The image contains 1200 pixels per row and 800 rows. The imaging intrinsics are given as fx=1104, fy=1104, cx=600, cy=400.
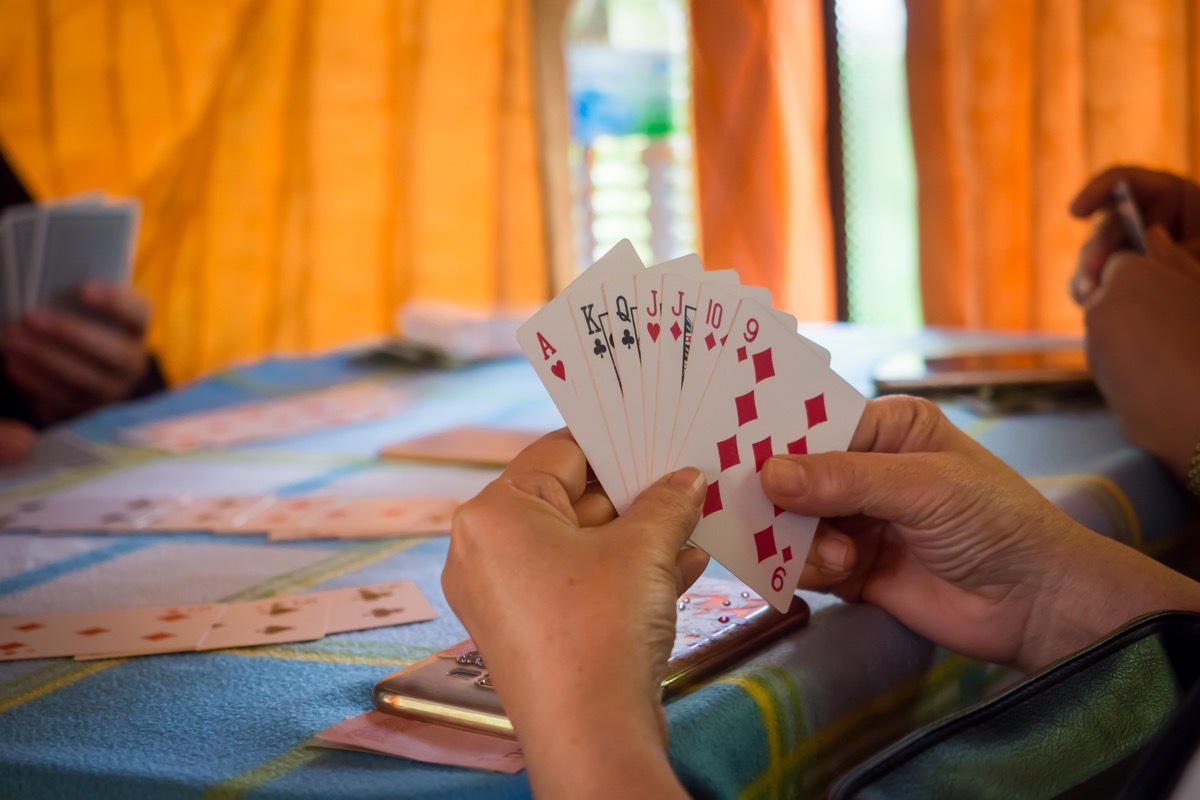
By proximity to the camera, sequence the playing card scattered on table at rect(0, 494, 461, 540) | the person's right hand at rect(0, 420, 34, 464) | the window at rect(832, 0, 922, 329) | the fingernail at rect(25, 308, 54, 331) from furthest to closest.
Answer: the window at rect(832, 0, 922, 329)
the fingernail at rect(25, 308, 54, 331)
the person's right hand at rect(0, 420, 34, 464)
the playing card scattered on table at rect(0, 494, 461, 540)

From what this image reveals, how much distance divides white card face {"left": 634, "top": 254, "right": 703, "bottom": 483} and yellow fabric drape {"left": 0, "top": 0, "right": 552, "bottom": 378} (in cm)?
306

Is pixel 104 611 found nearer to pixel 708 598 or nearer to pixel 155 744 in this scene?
pixel 155 744

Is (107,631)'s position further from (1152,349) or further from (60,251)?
(60,251)

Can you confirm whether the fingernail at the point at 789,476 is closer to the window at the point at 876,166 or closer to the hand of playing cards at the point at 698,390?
the hand of playing cards at the point at 698,390

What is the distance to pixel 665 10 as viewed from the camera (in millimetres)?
3744

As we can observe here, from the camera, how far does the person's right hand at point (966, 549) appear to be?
79 centimetres

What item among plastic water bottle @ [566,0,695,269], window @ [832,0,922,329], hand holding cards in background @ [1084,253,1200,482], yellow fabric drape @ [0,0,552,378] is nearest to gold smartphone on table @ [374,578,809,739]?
hand holding cards in background @ [1084,253,1200,482]

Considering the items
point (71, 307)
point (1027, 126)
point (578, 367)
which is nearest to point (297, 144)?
point (71, 307)

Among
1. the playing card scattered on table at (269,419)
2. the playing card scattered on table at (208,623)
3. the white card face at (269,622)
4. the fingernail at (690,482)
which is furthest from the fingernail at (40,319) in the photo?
the fingernail at (690,482)

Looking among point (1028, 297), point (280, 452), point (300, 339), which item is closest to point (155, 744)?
point (280, 452)

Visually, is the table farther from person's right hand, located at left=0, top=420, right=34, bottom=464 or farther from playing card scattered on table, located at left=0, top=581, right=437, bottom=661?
person's right hand, located at left=0, top=420, right=34, bottom=464

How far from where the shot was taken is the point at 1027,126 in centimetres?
283

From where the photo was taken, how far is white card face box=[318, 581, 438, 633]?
90 centimetres

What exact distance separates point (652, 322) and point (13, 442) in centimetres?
128
